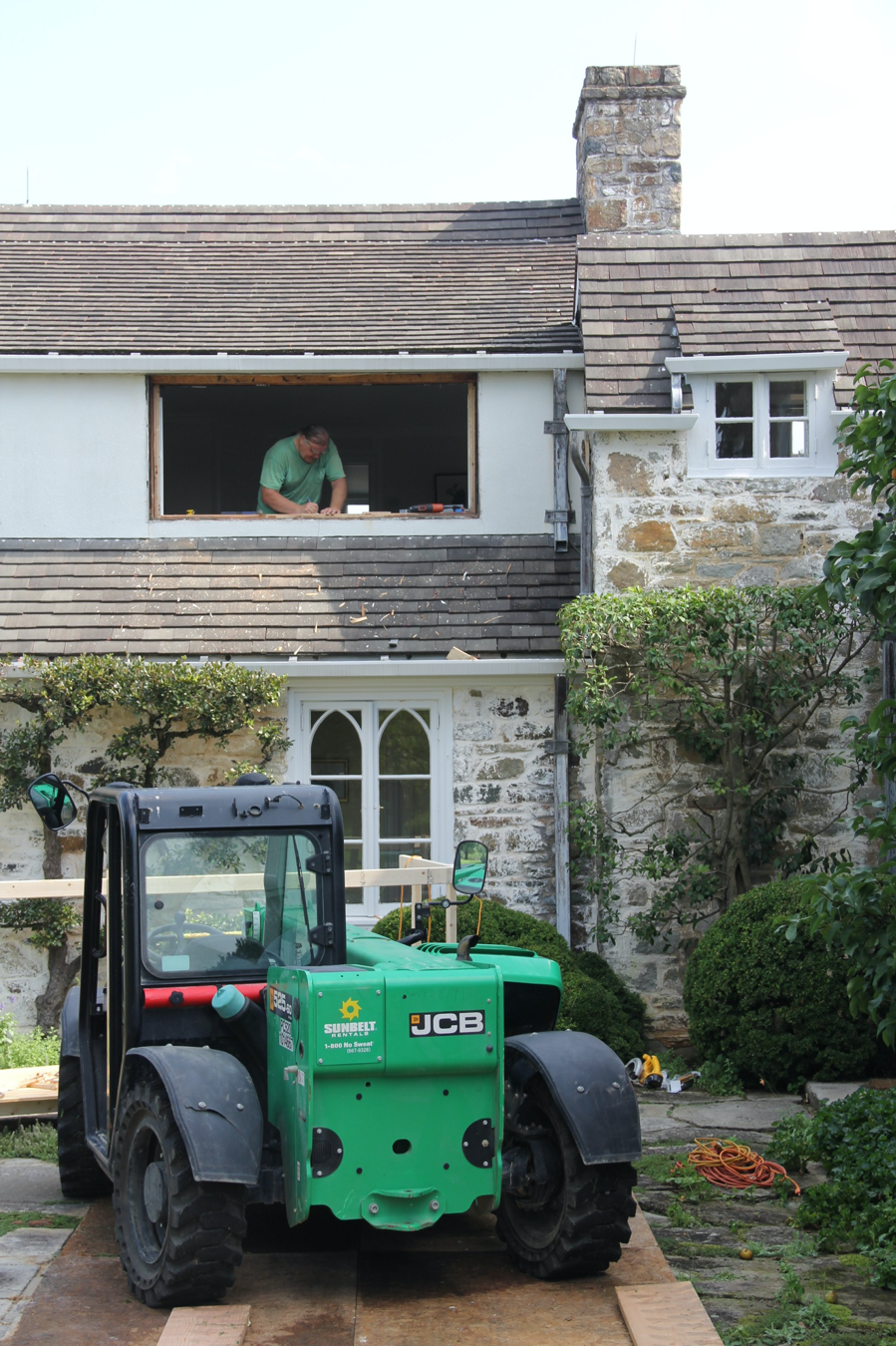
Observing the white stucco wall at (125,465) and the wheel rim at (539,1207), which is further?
the white stucco wall at (125,465)

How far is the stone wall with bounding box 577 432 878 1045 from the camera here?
963cm

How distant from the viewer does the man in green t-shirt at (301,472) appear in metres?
11.6

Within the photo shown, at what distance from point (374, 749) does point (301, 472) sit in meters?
3.07

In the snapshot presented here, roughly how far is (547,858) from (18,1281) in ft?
18.9

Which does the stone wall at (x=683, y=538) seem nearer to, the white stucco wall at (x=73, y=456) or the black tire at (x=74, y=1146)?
the white stucco wall at (x=73, y=456)

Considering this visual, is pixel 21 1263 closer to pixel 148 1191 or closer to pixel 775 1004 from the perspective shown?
pixel 148 1191

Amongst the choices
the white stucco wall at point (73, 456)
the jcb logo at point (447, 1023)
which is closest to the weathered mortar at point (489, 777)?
the white stucco wall at point (73, 456)

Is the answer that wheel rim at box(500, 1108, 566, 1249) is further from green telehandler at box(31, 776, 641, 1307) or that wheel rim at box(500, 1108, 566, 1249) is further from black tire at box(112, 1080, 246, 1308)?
black tire at box(112, 1080, 246, 1308)

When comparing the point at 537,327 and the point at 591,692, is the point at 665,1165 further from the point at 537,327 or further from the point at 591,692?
the point at 537,327

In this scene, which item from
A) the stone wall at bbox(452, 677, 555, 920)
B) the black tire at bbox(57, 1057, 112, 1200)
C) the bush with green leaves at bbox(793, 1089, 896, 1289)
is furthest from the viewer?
the stone wall at bbox(452, 677, 555, 920)

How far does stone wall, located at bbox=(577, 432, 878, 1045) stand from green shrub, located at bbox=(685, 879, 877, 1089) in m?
1.21

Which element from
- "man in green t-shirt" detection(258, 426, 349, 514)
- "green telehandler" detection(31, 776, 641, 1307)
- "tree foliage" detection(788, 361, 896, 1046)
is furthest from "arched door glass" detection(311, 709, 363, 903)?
"tree foliage" detection(788, 361, 896, 1046)

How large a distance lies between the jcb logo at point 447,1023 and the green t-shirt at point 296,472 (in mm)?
7786

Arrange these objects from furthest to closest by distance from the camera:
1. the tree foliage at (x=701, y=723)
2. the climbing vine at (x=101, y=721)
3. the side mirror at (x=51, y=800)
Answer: the climbing vine at (x=101, y=721), the tree foliage at (x=701, y=723), the side mirror at (x=51, y=800)
